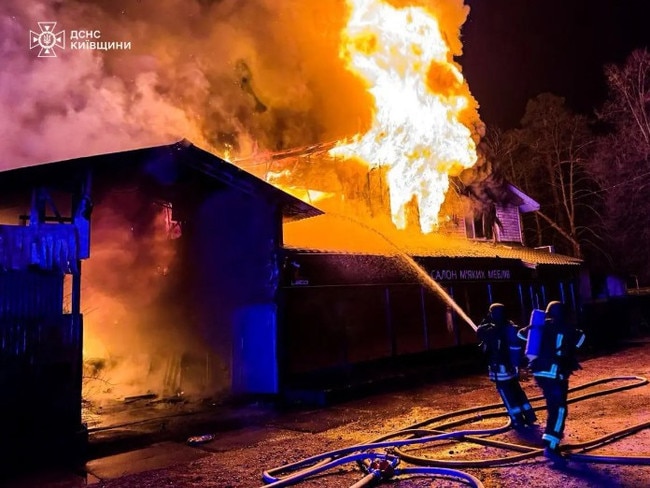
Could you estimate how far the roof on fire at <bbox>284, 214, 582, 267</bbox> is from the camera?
46.0 feet

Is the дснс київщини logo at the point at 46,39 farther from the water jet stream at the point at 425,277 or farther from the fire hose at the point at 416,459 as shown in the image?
the fire hose at the point at 416,459

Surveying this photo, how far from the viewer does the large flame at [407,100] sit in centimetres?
1891

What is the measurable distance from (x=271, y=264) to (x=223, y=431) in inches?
163

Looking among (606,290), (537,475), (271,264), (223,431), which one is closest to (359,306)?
(271,264)

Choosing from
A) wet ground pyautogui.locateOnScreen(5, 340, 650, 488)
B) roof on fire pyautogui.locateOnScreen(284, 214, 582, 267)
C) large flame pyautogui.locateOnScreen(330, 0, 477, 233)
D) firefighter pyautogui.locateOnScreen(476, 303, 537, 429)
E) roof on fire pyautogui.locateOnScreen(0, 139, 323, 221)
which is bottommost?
wet ground pyautogui.locateOnScreen(5, 340, 650, 488)

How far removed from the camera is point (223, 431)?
9125mm

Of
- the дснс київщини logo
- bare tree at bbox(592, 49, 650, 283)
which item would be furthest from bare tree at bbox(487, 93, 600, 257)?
the дснс київщини logo

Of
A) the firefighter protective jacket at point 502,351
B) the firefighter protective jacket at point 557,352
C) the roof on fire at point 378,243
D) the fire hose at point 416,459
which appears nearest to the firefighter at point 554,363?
the firefighter protective jacket at point 557,352

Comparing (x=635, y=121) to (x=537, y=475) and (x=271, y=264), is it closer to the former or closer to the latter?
(x=271, y=264)

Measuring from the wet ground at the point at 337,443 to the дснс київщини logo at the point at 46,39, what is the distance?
11755 millimetres

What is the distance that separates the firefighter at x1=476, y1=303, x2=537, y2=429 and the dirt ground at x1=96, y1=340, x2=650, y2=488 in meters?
0.30

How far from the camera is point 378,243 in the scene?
52.3 ft

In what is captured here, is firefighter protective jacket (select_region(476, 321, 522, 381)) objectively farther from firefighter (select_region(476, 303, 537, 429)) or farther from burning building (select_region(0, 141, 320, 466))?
burning building (select_region(0, 141, 320, 466))

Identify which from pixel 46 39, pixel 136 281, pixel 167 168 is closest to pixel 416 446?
pixel 167 168
